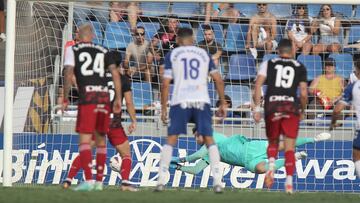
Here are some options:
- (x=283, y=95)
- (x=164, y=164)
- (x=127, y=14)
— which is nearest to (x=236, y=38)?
(x=127, y=14)

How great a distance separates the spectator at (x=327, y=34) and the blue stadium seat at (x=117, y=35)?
3.70 meters

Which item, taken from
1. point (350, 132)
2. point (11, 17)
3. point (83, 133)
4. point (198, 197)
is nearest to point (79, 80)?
point (83, 133)

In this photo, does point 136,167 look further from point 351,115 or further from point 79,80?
point 79,80

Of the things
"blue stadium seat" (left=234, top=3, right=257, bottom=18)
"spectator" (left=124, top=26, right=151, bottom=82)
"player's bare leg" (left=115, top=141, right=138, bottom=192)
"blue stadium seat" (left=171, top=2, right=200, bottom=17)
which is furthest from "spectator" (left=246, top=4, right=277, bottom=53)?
"player's bare leg" (left=115, top=141, right=138, bottom=192)

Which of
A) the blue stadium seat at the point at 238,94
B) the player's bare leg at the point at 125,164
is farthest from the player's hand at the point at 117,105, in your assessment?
the blue stadium seat at the point at 238,94

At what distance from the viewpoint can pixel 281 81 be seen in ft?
47.0

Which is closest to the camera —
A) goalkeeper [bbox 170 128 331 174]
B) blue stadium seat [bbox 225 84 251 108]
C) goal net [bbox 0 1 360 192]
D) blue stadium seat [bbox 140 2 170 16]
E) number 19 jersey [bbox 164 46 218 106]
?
number 19 jersey [bbox 164 46 218 106]

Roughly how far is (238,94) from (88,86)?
756 centimetres

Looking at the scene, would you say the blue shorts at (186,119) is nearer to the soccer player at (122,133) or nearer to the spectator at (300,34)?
the soccer player at (122,133)

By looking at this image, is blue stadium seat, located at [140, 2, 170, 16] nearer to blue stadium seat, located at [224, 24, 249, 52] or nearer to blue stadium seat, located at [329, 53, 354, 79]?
blue stadium seat, located at [224, 24, 249, 52]

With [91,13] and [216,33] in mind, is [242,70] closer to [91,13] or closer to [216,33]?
[216,33]

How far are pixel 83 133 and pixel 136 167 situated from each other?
622 cm

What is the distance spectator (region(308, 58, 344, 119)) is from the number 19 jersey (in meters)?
7.25

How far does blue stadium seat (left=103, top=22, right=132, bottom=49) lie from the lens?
69.9 feet
